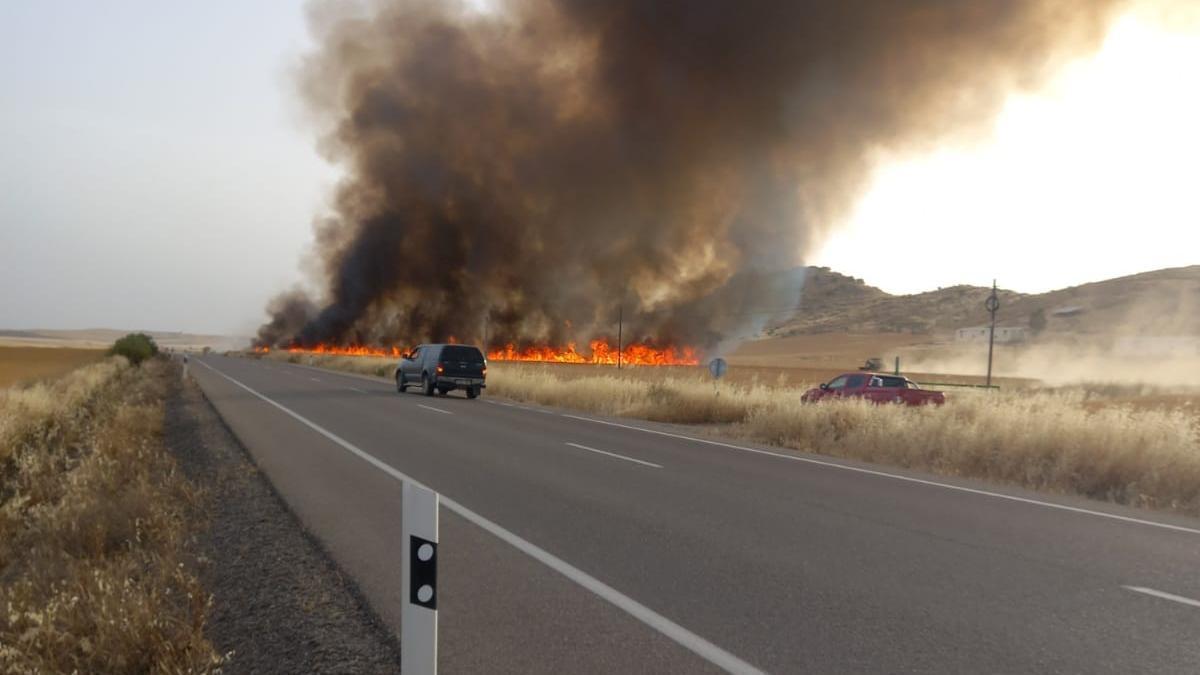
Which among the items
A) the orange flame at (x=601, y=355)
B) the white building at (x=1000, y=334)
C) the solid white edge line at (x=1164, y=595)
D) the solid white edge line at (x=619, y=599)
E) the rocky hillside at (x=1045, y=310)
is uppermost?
the rocky hillside at (x=1045, y=310)

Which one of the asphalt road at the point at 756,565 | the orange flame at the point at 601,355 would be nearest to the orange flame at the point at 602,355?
the orange flame at the point at 601,355

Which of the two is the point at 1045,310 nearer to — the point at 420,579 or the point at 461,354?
the point at 461,354

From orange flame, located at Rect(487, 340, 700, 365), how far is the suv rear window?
31110mm

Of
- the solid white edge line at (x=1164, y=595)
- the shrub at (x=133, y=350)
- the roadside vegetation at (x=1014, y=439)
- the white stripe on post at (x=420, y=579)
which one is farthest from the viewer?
the shrub at (x=133, y=350)

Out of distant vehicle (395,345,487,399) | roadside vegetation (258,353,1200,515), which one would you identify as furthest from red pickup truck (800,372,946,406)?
distant vehicle (395,345,487,399)

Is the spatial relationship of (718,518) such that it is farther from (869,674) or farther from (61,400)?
(61,400)

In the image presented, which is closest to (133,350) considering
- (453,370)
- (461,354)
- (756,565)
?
(461,354)

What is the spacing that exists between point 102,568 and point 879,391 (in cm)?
1639

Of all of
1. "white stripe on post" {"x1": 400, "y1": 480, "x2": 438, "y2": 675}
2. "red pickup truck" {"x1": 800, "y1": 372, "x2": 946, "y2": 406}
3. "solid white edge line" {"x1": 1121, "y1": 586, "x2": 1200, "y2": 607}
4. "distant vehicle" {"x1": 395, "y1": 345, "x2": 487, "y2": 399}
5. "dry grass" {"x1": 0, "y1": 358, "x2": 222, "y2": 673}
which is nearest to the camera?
"white stripe on post" {"x1": 400, "y1": 480, "x2": 438, "y2": 675}

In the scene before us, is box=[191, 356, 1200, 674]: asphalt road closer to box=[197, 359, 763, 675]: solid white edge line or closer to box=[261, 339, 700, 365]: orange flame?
box=[197, 359, 763, 675]: solid white edge line

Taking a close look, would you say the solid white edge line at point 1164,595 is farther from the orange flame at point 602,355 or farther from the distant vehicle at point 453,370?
the orange flame at point 602,355

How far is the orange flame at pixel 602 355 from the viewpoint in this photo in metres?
58.8

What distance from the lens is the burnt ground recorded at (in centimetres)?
409

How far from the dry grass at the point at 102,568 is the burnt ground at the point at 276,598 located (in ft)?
0.56
